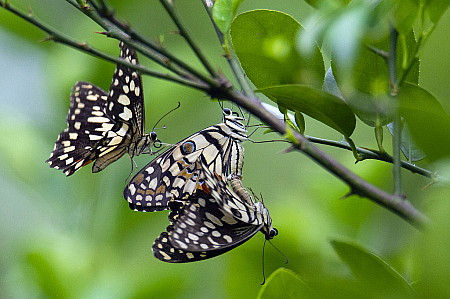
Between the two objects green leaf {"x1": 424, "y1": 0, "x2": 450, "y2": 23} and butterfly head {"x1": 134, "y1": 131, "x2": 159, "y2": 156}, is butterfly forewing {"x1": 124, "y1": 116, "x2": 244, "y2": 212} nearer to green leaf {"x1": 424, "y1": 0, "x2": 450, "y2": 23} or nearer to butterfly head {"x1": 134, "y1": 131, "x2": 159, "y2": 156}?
butterfly head {"x1": 134, "y1": 131, "x2": 159, "y2": 156}

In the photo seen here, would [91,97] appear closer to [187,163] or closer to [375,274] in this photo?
[187,163]

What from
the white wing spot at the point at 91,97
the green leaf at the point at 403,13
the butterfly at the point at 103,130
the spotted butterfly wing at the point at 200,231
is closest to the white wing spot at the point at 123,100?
the butterfly at the point at 103,130

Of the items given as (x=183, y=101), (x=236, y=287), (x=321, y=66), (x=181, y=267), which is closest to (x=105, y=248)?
(x=181, y=267)

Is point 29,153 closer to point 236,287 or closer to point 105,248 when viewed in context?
point 105,248

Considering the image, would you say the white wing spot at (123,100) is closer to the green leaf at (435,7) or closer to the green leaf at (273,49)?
the green leaf at (273,49)

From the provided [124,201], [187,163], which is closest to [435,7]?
[187,163]

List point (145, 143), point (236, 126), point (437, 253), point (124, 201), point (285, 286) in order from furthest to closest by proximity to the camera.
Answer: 1. point (124, 201)
2. point (145, 143)
3. point (236, 126)
4. point (285, 286)
5. point (437, 253)

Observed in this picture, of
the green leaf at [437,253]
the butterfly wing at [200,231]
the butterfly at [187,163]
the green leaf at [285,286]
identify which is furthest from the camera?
the butterfly at [187,163]
